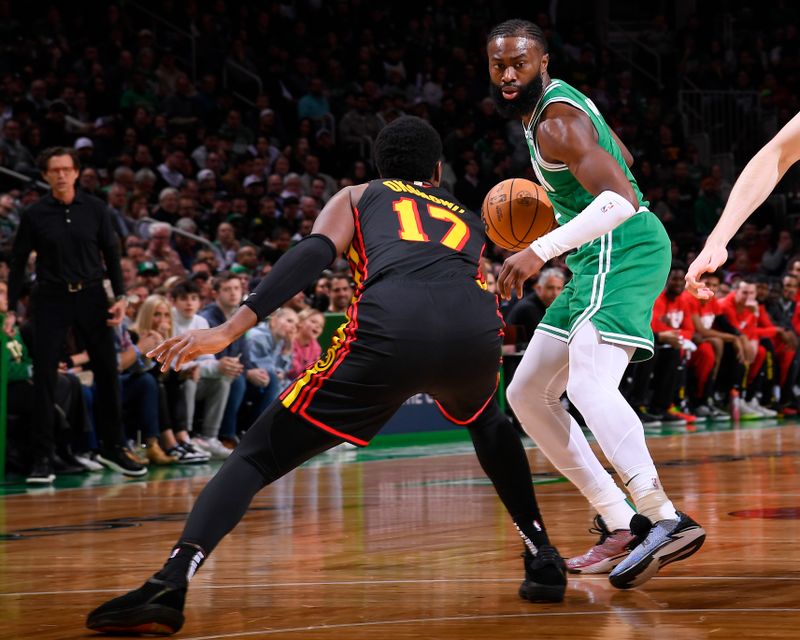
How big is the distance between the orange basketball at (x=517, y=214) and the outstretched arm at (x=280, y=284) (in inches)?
41.0

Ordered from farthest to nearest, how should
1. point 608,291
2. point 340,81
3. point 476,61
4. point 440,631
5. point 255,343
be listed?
point 476,61 → point 340,81 → point 255,343 → point 608,291 → point 440,631

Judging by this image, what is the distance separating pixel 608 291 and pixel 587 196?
32 cm

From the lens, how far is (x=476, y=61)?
2062 centimetres

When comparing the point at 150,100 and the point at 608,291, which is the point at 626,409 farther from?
the point at 150,100

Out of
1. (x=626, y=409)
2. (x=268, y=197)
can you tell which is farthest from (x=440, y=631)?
(x=268, y=197)

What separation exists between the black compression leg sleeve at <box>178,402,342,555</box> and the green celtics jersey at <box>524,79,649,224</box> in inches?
50.5

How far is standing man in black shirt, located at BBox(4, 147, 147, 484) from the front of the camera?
8.22 meters

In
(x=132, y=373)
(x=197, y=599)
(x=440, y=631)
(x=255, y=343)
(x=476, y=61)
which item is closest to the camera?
(x=440, y=631)

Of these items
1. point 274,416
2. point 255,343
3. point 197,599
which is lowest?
point 255,343

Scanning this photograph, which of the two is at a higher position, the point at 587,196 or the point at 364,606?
the point at 587,196

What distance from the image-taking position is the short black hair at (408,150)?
4.13 m

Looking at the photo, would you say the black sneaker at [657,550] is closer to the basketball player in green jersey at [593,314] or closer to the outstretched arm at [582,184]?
the basketball player in green jersey at [593,314]

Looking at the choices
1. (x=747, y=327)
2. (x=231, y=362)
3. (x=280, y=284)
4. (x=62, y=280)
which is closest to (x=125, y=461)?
(x=62, y=280)

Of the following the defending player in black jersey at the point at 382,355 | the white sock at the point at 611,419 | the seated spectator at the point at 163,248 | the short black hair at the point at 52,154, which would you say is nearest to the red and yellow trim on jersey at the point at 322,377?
the defending player in black jersey at the point at 382,355
